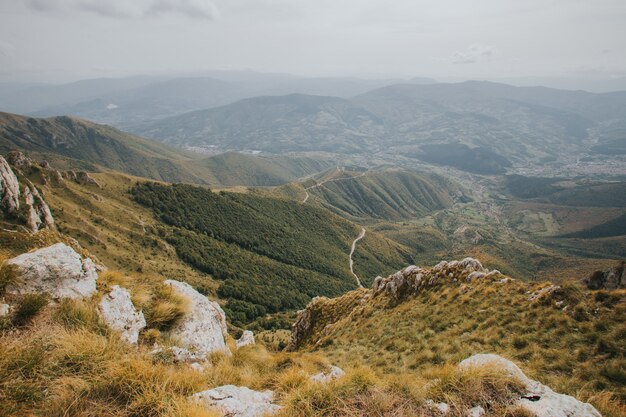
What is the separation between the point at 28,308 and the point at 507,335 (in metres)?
19.0

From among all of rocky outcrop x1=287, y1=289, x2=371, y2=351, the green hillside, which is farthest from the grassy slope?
the green hillside

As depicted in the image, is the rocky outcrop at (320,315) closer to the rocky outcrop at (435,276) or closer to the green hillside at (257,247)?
the rocky outcrop at (435,276)

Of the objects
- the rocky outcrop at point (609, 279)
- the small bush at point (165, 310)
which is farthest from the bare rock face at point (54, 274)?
the rocky outcrop at point (609, 279)

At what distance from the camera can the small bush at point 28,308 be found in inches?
295

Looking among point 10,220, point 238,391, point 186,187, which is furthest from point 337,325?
point 186,187

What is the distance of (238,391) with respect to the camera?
7262mm

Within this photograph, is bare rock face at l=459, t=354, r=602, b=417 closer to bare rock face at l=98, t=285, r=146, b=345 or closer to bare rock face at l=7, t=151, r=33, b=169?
bare rock face at l=98, t=285, r=146, b=345

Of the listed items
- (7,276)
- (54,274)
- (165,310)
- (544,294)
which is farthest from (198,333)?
(544,294)

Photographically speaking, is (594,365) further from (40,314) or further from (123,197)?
(123,197)

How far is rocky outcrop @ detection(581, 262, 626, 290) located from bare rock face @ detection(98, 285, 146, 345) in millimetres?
29222

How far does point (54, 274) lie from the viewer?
9242 millimetres

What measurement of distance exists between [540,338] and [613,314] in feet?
11.4

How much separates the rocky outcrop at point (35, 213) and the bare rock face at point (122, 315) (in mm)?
69514

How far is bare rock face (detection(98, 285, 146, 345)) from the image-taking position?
29.3ft
